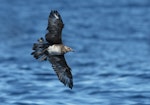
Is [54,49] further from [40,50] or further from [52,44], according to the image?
[40,50]

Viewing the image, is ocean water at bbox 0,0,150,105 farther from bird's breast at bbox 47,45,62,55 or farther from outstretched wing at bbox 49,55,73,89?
bird's breast at bbox 47,45,62,55

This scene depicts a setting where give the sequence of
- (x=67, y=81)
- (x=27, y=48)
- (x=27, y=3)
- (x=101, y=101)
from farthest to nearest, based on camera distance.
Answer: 1. (x=27, y=3)
2. (x=27, y=48)
3. (x=101, y=101)
4. (x=67, y=81)

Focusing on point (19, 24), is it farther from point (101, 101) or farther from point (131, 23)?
point (101, 101)

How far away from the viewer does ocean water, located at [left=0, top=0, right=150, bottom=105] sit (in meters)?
22.1

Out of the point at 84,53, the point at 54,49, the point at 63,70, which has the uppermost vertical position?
the point at 84,53

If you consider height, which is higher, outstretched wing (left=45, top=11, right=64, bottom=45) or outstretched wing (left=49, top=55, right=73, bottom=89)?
outstretched wing (left=45, top=11, right=64, bottom=45)

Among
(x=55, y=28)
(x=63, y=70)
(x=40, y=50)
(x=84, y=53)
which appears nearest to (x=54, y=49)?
(x=40, y=50)

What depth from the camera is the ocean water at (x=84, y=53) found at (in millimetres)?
22125

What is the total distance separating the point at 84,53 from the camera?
27578 millimetres

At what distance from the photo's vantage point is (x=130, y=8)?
3484 cm

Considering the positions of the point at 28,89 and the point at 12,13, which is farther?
the point at 12,13

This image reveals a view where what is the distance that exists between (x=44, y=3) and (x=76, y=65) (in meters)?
9.41

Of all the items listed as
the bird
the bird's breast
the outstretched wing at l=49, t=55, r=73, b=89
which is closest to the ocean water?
the outstretched wing at l=49, t=55, r=73, b=89

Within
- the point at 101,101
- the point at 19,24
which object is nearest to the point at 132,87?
the point at 101,101
